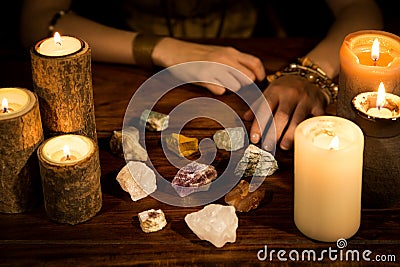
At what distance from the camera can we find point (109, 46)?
54.1 inches

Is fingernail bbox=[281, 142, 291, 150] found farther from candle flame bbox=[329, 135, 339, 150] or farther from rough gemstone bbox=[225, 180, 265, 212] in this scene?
candle flame bbox=[329, 135, 339, 150]

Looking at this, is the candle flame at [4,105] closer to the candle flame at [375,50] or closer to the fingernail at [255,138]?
the fingernail at [255,138]

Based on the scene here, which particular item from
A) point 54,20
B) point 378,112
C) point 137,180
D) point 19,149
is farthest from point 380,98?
point 54,20

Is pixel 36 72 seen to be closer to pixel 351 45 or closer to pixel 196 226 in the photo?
pixel 196 226

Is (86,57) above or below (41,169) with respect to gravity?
above

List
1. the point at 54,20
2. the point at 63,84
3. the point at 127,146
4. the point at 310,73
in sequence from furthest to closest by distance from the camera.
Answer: the point at 54,20, the point at 310,73, the point at 127,146, the point at 63,84

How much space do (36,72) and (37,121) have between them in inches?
2.7

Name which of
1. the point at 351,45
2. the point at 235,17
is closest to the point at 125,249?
the point at 351,45

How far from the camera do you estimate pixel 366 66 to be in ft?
3.08

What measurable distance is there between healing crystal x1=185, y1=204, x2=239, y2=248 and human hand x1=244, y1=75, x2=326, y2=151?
0.19 meters

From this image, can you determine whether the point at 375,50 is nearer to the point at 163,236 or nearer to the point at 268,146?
the point at 268,146

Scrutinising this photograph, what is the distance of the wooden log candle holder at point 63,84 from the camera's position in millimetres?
946

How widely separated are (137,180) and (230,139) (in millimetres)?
172

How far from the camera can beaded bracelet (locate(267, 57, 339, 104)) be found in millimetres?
1241
